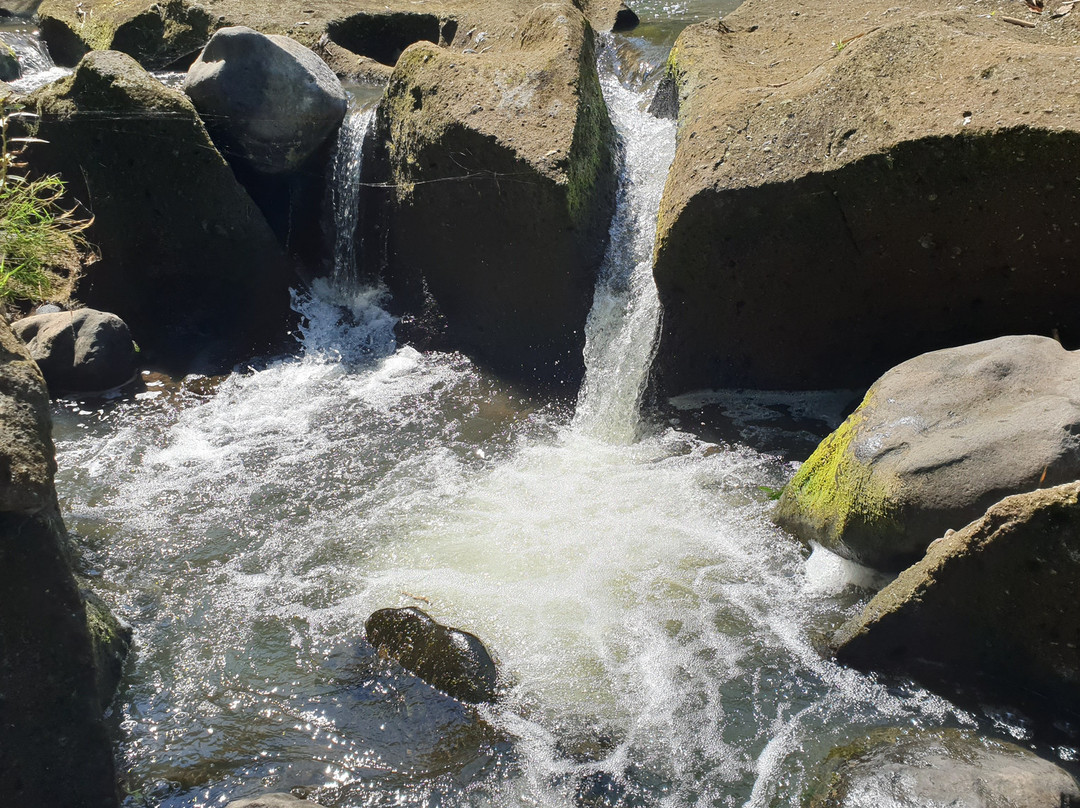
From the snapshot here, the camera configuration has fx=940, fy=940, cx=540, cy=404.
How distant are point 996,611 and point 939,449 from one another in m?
0.79

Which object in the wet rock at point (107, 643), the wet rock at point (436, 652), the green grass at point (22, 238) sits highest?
the green grass at point (22, 238)

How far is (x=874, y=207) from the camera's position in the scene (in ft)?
17.4

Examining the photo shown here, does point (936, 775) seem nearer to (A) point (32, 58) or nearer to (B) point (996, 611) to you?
(B) point (996, 611)

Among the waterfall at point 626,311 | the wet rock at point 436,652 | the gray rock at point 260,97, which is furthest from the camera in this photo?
the gray rock at point 260,97

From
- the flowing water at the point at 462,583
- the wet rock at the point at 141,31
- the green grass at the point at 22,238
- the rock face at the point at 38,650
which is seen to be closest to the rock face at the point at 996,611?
the flowing water at the point at 462,583

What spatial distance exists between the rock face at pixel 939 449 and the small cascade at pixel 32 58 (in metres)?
9.29

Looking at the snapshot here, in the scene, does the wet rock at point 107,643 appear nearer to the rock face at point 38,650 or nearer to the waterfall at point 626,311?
the rock face at point 38,650

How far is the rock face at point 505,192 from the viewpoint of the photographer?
6617 mm

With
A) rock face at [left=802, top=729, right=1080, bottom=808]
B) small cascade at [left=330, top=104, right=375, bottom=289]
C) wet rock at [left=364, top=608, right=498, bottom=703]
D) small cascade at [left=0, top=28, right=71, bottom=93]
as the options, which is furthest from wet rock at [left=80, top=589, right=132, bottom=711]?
small cascade at [left=0, top=28, right=71, bottom=93]

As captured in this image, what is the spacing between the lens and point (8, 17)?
12188 mm

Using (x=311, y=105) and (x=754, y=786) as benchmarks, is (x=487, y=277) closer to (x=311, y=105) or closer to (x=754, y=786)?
(x=311, y=105)

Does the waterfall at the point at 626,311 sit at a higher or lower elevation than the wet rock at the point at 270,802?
higher

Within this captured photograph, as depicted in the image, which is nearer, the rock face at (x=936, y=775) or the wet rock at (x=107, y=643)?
the rock face at (x=936, y=775)

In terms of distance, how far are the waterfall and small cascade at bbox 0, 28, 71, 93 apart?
22.2 feet
